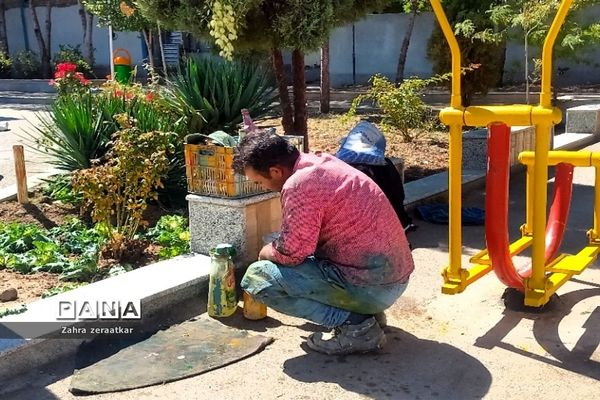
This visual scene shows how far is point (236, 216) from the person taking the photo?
16.6 ft

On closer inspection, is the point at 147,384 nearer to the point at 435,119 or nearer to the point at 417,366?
the point at 417,366

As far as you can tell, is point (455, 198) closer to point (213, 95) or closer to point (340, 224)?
point (340, 224)

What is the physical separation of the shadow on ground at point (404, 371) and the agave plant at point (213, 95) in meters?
3.67

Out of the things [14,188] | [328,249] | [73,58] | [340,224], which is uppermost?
[73,58]

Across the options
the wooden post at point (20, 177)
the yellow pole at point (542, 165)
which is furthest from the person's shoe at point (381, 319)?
the wooden post at point (20, 177)

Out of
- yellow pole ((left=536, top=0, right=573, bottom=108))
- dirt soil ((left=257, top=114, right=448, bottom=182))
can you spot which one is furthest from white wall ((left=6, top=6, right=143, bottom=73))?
yellow pole ((left=536, top=0, right=573, bottom=108))

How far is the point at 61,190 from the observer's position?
7.05 meters

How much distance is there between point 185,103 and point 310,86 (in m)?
13.1

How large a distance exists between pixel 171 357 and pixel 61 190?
348cm

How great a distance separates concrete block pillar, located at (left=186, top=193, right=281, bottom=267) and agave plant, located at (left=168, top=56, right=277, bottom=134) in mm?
2221

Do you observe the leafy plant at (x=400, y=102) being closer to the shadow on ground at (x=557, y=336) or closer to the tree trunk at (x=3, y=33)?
the shadow on ground at (x=557, y=336)

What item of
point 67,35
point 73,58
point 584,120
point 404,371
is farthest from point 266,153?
point 67,35

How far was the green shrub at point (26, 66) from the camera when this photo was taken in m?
26.1

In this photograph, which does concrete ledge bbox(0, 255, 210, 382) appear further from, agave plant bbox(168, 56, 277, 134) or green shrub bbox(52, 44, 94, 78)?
green shrub bbox(52, 44, 94, 78)
